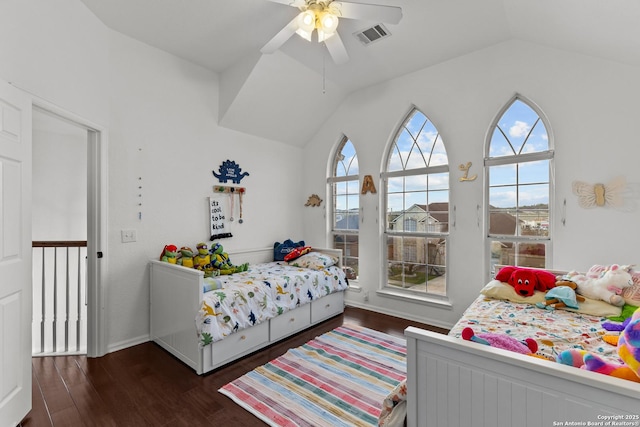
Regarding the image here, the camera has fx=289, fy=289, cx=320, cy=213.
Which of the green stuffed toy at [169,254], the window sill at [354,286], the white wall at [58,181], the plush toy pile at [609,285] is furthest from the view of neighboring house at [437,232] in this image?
the white wall at [58,181]

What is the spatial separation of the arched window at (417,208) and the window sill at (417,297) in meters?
0.06

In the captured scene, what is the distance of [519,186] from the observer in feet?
9.43

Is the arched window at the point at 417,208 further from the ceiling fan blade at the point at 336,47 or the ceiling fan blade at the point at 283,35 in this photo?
the ceiling fan blade at the point at 283,35

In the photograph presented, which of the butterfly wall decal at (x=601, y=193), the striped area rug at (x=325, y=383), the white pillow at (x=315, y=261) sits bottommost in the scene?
the striped area rug at (x=325, y=383)

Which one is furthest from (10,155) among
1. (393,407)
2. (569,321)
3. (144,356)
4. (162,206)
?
(569,321)

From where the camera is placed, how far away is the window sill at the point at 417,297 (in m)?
3.23

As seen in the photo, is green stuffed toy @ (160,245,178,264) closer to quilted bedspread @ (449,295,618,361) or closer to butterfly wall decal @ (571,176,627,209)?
quilted bedspread @ (449,295,618,361)

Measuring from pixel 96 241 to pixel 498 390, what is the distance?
2992 millimetres

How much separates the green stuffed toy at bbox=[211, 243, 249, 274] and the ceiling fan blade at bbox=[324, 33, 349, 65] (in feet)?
7.37

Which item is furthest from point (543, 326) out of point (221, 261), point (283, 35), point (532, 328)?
point (221, 261)

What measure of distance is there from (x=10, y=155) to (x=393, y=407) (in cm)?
240

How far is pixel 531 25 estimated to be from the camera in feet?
7.95

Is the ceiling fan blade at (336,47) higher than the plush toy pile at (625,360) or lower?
higher

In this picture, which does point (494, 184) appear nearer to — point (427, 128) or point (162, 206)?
point (427, 128)
